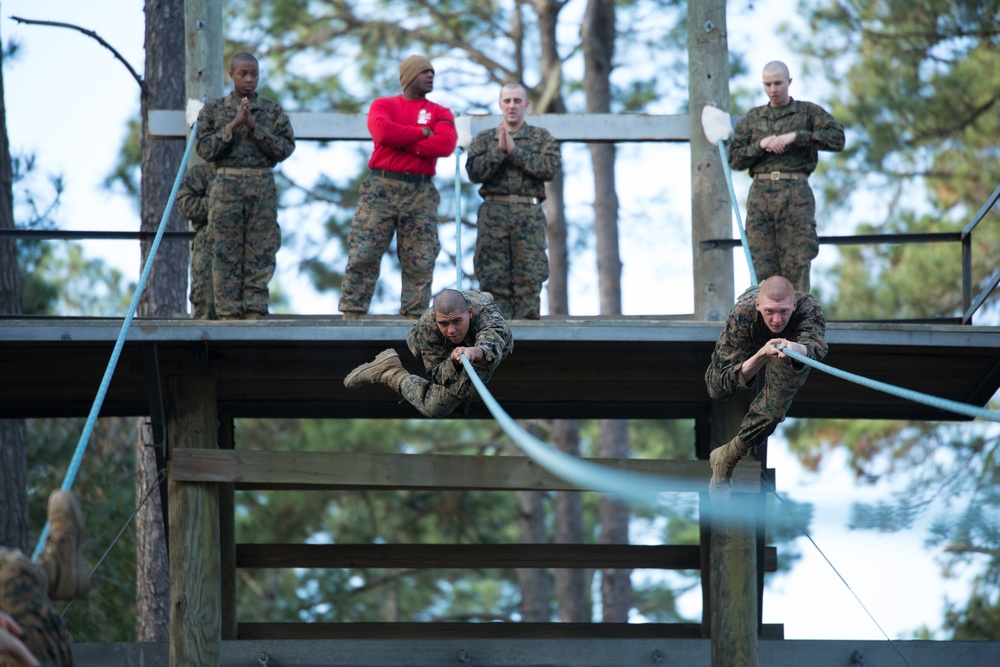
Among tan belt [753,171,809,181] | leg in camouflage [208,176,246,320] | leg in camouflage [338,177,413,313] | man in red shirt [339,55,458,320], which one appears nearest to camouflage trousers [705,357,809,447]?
tan belt [753,171,809,181]

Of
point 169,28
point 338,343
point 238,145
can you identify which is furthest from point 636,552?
point 169,28

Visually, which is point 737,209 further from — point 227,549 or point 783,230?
point 227,549

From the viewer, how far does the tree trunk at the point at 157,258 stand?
1501 centimetres

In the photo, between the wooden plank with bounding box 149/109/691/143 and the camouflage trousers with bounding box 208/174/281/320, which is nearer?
the camouflage trousers with bounding box 208/174/281/320

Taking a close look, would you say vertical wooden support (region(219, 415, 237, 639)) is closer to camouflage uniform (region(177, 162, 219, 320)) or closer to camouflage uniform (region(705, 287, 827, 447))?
camouflage uniform (region(177, 162, 219, 320))

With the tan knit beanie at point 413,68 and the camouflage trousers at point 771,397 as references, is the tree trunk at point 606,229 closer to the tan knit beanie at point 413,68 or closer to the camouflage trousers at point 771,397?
the tan knit beanie at point 413,68

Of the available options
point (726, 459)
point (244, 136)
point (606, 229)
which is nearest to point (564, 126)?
point (244, 136)

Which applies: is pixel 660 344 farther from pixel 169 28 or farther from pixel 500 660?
pixel 169 28

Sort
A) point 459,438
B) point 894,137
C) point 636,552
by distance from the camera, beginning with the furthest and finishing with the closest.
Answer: point 459,438, point 894,137, point 636,552

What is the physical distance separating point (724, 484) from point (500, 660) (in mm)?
2750

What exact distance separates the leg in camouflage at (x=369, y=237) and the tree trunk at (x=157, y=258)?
5.30m

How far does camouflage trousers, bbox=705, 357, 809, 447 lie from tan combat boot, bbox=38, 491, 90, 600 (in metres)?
3.52

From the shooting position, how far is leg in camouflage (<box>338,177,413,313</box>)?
385 inches

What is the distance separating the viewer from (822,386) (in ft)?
35.8
